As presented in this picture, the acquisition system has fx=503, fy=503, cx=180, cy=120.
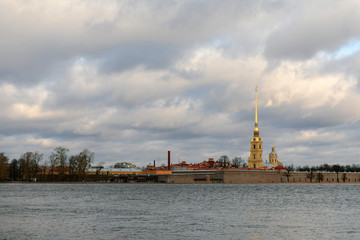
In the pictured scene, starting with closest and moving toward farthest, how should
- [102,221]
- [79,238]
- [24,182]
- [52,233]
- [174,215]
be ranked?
1. [79,238]
2. [52,233]
3. [102,221]
4. [174,215]
5. [24,182]

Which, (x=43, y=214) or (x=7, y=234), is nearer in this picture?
(x=7, y=234)

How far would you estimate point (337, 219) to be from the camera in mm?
50531

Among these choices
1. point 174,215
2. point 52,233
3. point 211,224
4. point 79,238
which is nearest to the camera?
point 79,238

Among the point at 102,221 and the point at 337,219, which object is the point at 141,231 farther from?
the point at 337,219

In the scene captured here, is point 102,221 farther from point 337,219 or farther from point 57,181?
point 57,181

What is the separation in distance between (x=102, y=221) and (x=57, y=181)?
497 ft

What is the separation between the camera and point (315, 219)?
50.1 m

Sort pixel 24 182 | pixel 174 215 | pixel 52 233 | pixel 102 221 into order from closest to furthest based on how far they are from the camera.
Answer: pixel 52 233 → pixel 102 221 → pixel 174 215 → pixel 24 182

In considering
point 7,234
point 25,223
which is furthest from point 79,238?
point 25,223

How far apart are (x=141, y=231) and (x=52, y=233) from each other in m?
6.93

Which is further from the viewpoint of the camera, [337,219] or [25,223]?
[337,219]

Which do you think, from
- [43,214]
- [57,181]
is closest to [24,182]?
[57,181]

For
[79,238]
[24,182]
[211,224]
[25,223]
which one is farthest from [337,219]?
[24,182]

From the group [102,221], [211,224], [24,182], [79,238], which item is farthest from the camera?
[24,182]
